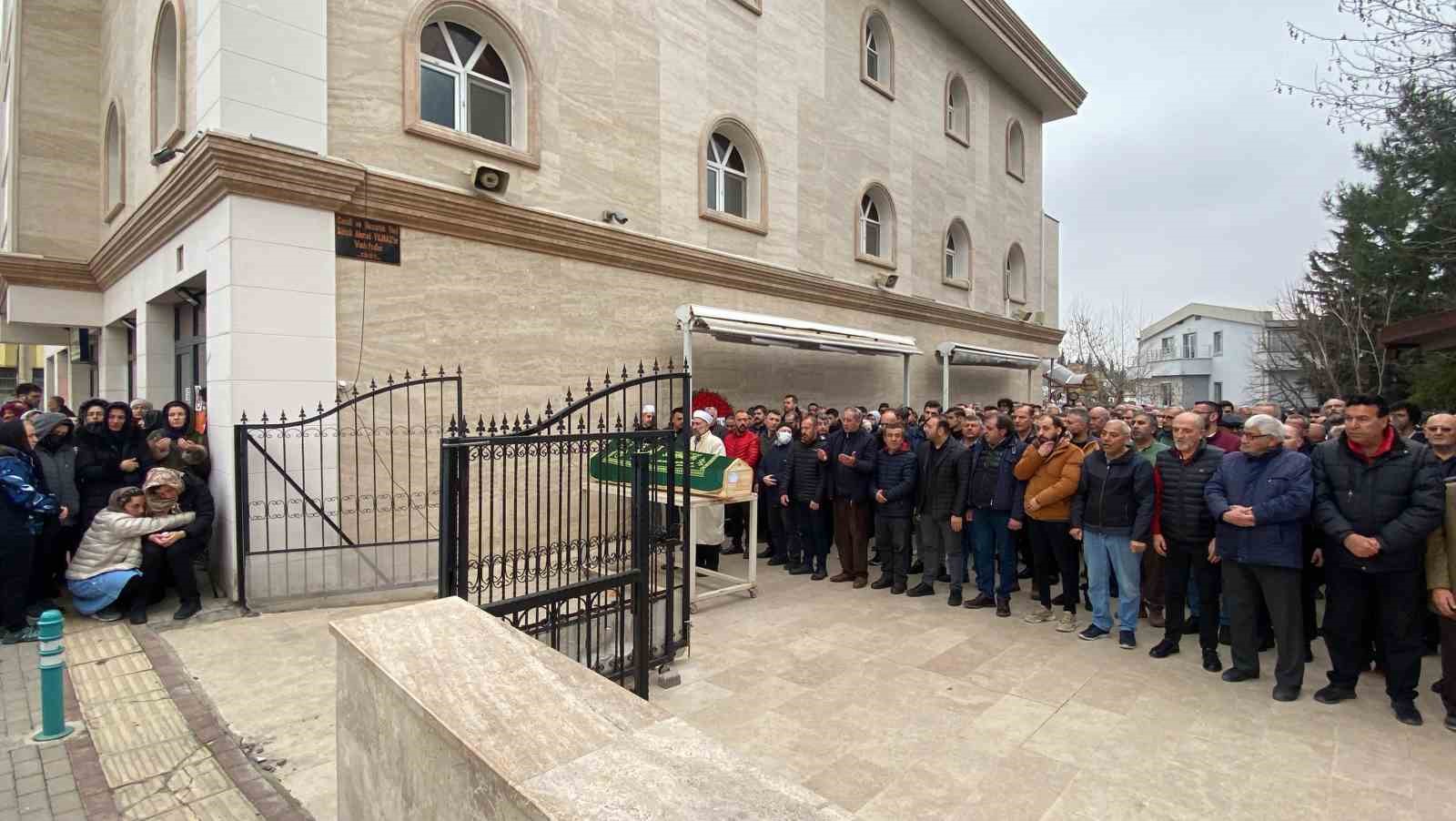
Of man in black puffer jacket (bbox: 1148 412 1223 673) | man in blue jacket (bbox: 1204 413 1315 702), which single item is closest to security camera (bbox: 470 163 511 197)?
man in black puffer jacket (bbox: 1148 412 1223 673)

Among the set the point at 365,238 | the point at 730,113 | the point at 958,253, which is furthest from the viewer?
the point at 958,253

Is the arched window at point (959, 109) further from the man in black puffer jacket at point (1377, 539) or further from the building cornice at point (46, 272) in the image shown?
the building cornice at point (46, 272)

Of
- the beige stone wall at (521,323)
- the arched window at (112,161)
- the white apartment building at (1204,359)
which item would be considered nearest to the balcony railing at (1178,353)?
the white apartment building at (1204,359)

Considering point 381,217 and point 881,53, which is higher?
point 881,53

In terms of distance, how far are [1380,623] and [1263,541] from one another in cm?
85

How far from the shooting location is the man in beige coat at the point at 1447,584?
4.36 metres

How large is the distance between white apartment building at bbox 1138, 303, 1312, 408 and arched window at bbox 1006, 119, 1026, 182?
793 inches

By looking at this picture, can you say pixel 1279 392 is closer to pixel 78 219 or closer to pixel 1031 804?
pixel 1031 804

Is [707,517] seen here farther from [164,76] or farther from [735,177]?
[164,76]

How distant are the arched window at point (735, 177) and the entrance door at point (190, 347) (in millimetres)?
7379

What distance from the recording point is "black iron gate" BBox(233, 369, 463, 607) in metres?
6.65

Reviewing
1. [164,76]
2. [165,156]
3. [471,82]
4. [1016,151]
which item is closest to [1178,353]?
[1016,151]

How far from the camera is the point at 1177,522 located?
18.3 ft

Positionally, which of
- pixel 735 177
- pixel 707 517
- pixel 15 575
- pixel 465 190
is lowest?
pixel 15 575
